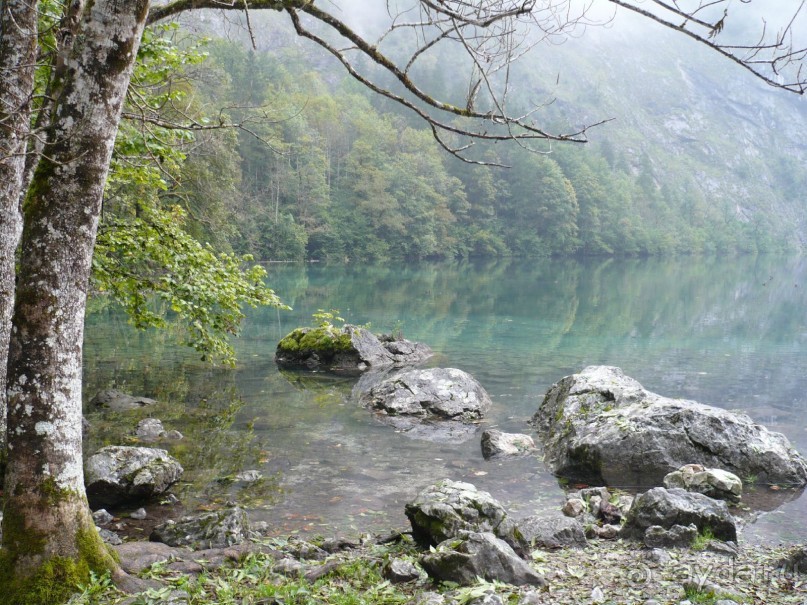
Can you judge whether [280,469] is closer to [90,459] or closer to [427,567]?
[90,459]

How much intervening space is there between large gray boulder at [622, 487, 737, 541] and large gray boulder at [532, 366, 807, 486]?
2797mm

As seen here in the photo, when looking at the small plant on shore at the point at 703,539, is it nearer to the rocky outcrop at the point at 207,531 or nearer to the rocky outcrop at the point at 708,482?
the rocky outcrop at the point at 708,482

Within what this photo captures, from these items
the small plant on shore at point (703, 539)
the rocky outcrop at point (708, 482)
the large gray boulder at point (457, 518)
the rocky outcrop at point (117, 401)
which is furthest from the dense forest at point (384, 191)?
the small plant on shore at point (703, 539)

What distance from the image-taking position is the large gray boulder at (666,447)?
1088 centimetres

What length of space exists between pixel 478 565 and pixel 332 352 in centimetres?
1536

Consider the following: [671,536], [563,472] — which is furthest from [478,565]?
[563,472]

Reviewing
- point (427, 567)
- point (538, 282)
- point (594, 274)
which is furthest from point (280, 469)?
point (594, 274)

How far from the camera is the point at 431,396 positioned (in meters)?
15.2

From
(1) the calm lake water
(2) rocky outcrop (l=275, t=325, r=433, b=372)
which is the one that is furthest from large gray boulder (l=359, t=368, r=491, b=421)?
(2) rocky outcrop (l=275, t=325, r=433, b=372)

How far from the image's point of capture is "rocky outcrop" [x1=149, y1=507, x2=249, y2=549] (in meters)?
7.17

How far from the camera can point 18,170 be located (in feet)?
25.1

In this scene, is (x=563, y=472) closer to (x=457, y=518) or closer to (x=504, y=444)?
(x=504, y=444)

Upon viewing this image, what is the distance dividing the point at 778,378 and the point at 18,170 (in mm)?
20395

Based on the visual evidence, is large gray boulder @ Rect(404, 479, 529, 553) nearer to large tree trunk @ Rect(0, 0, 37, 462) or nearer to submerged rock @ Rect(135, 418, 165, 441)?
large tree trunk @ Rect(0, 0, 37, 462)
